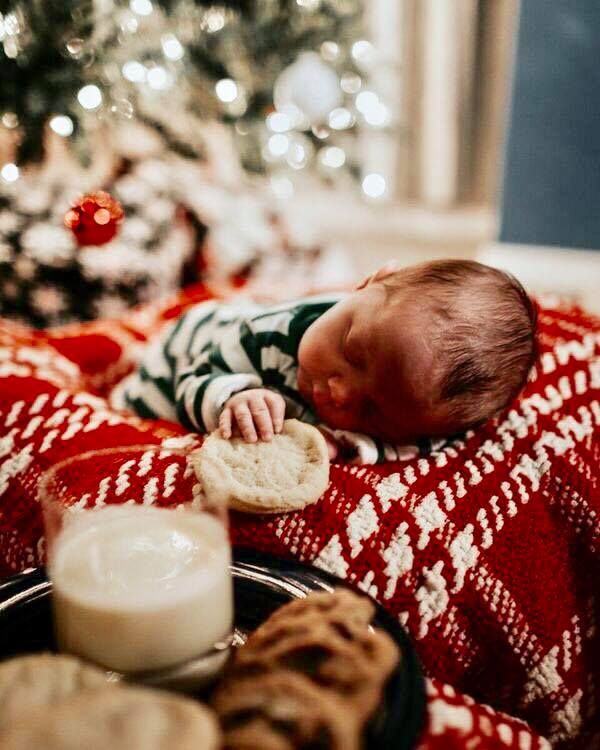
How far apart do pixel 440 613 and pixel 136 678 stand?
37 cm

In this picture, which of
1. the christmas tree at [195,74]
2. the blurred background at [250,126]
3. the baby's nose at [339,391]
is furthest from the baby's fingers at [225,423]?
the christmas tree at [195,74]

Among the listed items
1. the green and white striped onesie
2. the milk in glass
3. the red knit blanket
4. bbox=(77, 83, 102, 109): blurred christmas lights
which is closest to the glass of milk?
the milk in glass

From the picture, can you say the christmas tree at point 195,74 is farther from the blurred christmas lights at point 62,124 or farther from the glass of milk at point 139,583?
the glass of milk at point 139,583

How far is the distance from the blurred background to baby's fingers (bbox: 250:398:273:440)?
1.84ft

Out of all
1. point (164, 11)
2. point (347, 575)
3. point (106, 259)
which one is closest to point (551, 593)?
point (347, 575)

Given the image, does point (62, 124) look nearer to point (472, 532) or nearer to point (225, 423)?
point (225, 423)

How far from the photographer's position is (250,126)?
1.75 metres

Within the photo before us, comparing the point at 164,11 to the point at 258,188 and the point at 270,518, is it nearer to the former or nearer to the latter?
the point at 258,188

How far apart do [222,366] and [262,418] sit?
0.27m

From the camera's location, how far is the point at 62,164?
163 centimetres

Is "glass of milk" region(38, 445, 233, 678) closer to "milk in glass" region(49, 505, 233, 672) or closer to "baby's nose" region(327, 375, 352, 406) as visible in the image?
"milk in glass" region(49, 505, 233, 672)

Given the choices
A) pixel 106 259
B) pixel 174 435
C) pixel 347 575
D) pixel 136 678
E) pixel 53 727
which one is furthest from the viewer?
pixel 106 259

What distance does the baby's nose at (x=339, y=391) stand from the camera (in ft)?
2.97

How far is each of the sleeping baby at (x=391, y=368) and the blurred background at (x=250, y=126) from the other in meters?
0.47
